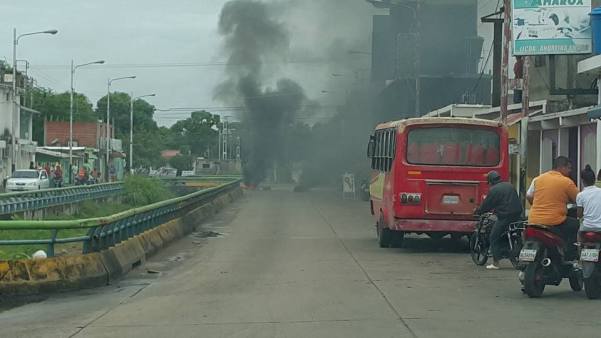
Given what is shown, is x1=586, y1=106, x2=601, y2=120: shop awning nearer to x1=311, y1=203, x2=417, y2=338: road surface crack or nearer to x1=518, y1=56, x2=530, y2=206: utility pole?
x1=518, y1=56, x2=530, y2=206: utility pole

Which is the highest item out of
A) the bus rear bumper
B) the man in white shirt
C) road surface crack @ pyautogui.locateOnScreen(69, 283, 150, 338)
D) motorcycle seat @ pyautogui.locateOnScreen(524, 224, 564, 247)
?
the man in white shirt

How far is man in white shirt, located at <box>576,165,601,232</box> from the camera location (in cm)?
1093

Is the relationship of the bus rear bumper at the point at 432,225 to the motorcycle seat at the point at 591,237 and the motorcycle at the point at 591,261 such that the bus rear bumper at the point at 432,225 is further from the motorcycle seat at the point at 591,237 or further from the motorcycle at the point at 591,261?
the motorcycle seat at the point at 591,237

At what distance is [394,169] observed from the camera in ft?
59.1

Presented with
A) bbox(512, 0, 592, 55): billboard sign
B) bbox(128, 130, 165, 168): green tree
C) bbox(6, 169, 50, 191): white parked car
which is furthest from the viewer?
bbox(128, 130, 165, 168): green tree

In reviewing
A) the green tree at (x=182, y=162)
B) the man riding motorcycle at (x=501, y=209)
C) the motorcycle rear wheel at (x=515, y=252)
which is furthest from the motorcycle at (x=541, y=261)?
the green tree at (x=182, y=162)

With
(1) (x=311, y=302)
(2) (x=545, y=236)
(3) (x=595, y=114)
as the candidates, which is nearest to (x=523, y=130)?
(3) (x=595, y=114)

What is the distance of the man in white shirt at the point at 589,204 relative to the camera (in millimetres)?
10930

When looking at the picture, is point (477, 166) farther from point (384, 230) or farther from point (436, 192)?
point (384, 230)

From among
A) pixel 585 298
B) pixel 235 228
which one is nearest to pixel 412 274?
pixel 585 298

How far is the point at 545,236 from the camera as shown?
11250 mm

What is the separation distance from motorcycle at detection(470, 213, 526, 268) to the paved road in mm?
343

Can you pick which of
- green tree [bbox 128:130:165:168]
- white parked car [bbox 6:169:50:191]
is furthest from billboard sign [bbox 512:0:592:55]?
green tree [bbox 128:130:165:168]

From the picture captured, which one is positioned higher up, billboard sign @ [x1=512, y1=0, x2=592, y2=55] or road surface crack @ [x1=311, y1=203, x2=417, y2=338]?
billboard sign @ [x1=512, y1=0, x2=592, y2=55]
